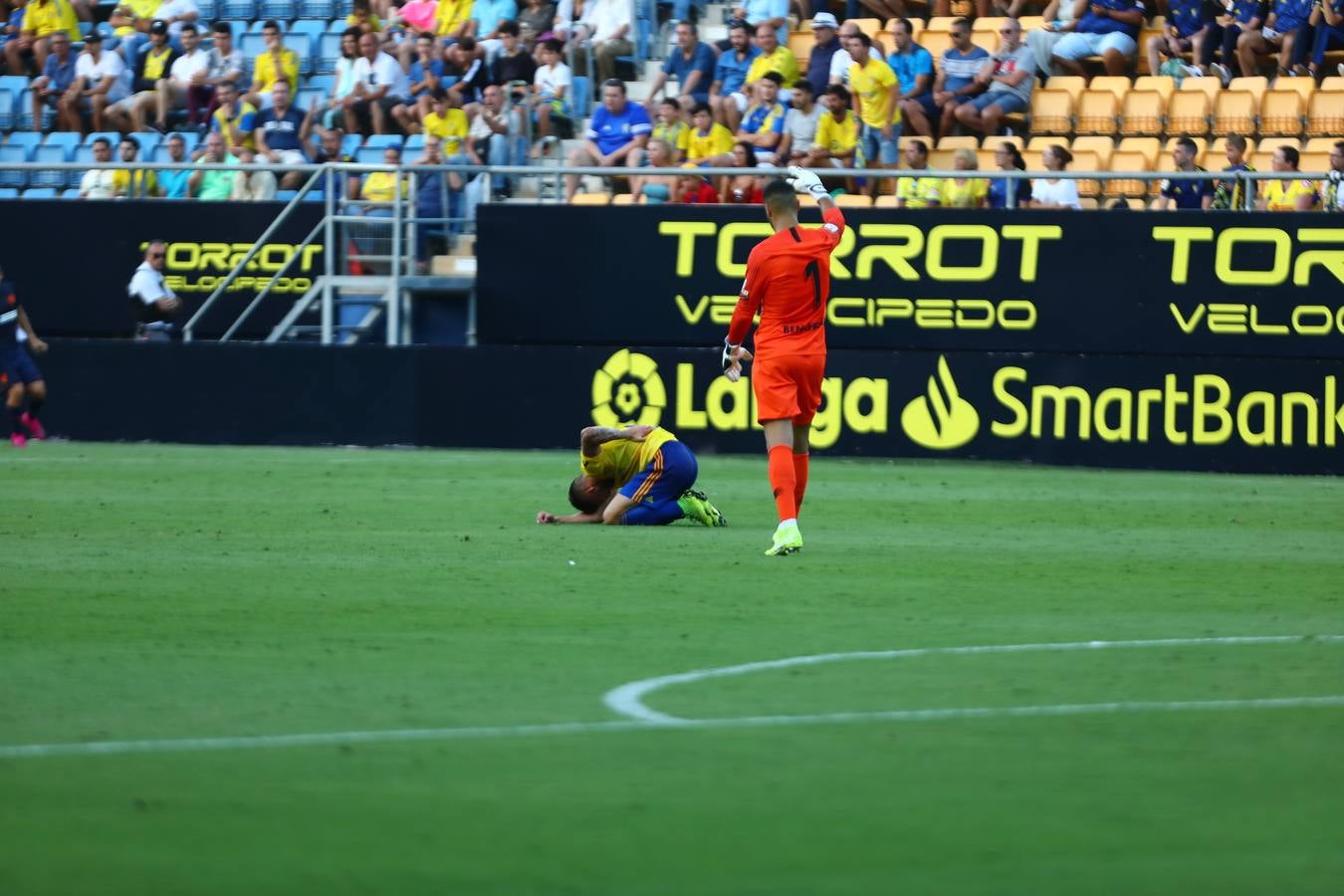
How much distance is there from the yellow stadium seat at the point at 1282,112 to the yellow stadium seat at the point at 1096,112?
62.3 inches

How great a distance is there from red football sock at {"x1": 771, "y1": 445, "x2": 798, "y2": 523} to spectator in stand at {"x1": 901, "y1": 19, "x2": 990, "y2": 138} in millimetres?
10958

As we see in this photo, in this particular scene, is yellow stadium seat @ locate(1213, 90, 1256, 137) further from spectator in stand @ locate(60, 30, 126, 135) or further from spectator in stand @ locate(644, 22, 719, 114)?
spectator in stand @ locate(60, 30, 126, 135)

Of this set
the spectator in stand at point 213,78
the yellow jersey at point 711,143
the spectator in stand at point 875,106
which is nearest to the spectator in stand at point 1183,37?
the spectator in stand at point 875,106

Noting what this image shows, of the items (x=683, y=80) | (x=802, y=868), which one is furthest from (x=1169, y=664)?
(x=683, y=80)

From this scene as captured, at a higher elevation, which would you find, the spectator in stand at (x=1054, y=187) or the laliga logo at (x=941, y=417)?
the spectator in stand at (x=1054, y=187)

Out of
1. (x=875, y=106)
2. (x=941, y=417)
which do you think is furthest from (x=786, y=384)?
(x=875, y=106)

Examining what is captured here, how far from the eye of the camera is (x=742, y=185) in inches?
825

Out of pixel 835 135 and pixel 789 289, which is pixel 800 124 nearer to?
pixel 835 135

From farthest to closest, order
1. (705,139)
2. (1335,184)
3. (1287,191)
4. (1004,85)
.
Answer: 1. (705,139)
2. (1004,85)
3. (1287,191)
4. (1335,184)

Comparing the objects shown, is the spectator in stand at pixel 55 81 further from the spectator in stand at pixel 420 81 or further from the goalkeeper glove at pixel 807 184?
the goalkeeper glove at pixel 807 184

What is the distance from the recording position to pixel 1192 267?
19.7 meters

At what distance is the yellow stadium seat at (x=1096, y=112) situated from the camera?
2209 cm

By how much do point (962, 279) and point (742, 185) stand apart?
246cm

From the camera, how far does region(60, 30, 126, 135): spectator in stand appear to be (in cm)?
2692
